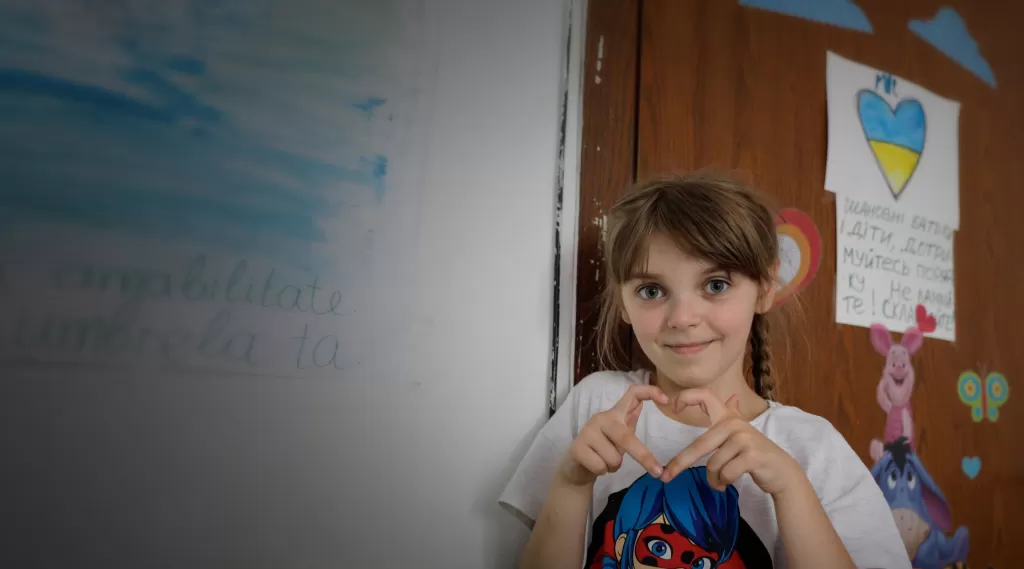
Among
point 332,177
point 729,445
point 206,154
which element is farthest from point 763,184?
point 206,154

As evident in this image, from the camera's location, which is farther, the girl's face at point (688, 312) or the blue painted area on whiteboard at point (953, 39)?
the blue painted area on whiteboard at point (953, 39)

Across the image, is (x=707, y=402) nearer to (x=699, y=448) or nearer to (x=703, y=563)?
(x=699, y=448)

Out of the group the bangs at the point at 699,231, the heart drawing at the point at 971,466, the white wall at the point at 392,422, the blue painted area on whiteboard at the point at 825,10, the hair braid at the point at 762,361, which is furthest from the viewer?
the heart drawing at the point at 971,466

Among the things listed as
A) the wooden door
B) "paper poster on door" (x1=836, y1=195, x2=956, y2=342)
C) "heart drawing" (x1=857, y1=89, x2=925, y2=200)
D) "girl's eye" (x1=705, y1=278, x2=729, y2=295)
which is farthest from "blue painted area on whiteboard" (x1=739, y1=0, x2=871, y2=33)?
"girl's eye" (x1=705, y1=278, x2=729, y2=295)

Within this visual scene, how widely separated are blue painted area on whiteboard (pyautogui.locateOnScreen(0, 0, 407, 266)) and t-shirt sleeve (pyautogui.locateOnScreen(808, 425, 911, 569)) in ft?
1.91

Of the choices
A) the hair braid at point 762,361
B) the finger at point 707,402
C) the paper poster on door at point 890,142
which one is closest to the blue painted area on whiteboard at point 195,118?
the finger at point 707,402

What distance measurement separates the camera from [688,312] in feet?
2.01

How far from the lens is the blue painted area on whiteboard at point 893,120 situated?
3.21 feet

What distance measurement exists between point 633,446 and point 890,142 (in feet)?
2.60

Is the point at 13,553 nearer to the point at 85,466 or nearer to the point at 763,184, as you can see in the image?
the point at 85,466

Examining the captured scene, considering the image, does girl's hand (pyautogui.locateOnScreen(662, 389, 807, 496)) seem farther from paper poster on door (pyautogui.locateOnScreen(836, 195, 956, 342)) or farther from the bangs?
paper poster on door (pyautogui.locateOnScreen(836, 195, 956, 342))

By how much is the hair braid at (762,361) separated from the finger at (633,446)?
0.29 meters

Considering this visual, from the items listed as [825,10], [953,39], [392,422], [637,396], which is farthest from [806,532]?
[953,39]

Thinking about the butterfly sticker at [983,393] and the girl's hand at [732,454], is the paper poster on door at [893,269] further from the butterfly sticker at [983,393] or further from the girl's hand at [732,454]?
the girl's hand at [732,454]
